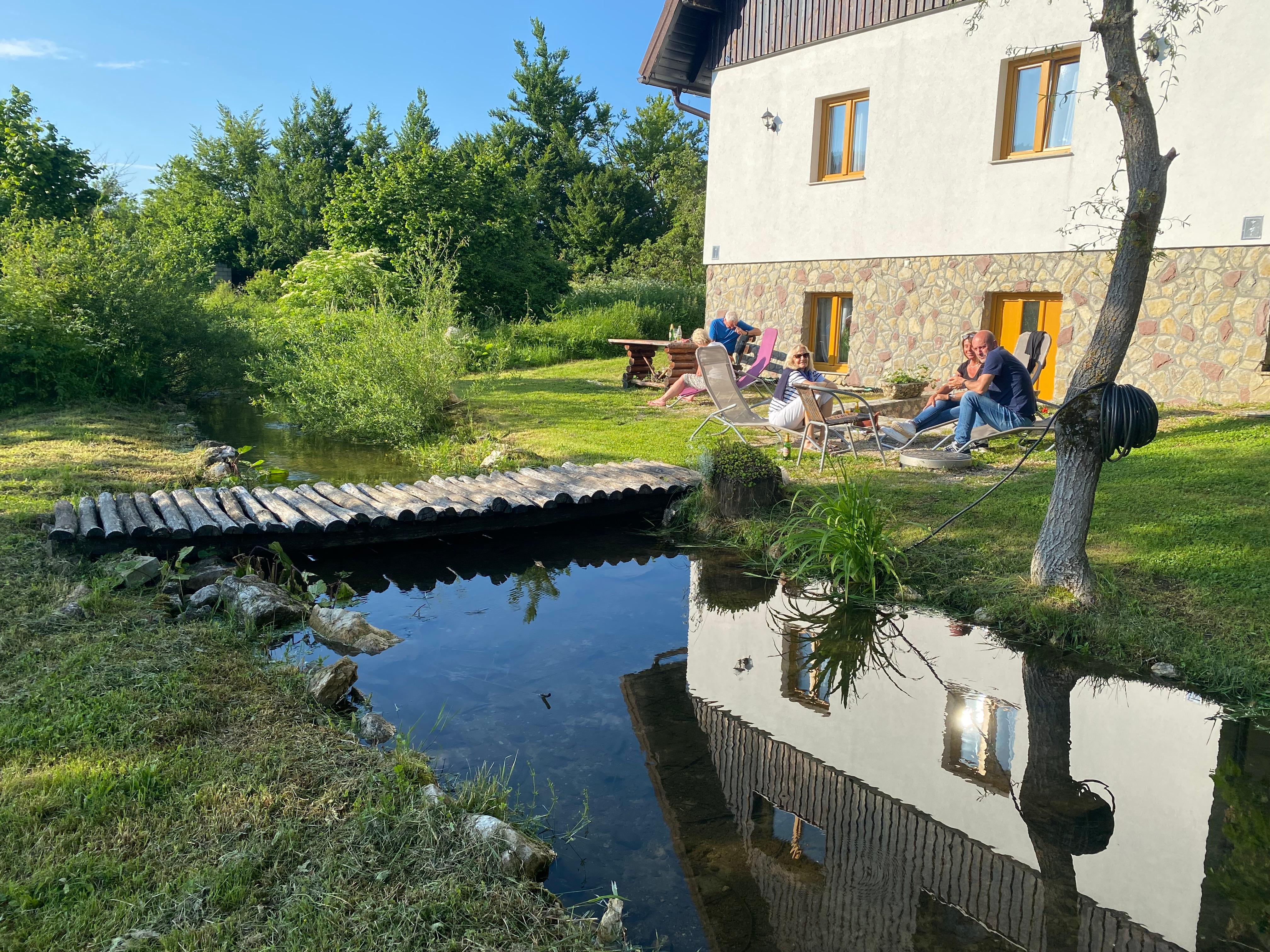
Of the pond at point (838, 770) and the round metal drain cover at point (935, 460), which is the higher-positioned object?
the round metal drain cover at point (935, 460)

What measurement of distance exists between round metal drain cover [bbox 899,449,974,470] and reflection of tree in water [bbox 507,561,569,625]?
3361 millimetres

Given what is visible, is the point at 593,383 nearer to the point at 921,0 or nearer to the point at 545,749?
the point at 921,0

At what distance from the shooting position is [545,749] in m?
3.71

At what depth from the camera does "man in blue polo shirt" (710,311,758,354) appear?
43.0 ft

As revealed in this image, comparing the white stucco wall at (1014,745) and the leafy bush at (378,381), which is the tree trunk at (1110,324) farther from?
the leafy bush at (378,381)

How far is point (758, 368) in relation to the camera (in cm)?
1098

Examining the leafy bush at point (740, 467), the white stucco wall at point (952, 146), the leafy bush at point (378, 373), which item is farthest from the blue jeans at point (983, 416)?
the leafy bush at point (378, 373)

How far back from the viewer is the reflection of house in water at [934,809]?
2.66 meters

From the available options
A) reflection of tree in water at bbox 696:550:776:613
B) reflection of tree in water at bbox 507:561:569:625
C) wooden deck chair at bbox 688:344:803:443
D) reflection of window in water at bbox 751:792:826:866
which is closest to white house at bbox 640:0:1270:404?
wooden deck chair at bbox 688:344:803:443

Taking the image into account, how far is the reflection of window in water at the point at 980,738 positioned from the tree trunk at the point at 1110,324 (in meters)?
1.11

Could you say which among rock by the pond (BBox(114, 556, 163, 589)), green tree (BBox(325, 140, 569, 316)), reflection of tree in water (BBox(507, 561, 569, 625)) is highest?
green tree (BBox(325, 140, 569, 316))

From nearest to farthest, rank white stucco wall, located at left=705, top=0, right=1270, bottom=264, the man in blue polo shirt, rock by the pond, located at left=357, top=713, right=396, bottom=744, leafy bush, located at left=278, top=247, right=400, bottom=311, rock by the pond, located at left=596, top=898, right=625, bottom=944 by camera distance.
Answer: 1. rock by the pond, located at left=596, top=898, right=625, bottom=944
2. rock by the pond, located at left=357, top=713, right=396, bottom=744
3. white stucco wall, located at left=705, top=0, right=1270, bottom=264
4. the man in blue polo shirt
5. leafy bush, located at left=278, top=247, right=400, bottom=311

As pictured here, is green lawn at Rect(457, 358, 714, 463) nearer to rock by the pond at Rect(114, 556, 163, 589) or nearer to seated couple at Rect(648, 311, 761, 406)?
seated couple at Rect(648, 311, 761, 406)

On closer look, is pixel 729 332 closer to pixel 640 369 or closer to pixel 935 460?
pixel 640 369
